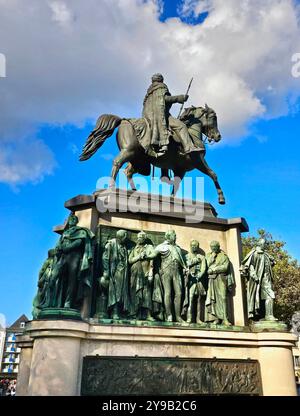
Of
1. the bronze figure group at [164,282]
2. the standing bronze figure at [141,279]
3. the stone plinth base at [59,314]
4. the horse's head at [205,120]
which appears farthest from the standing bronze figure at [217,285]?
the horse's head at [205,120]

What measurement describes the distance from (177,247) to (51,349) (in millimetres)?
3934

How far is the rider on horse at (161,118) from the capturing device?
1248 cm

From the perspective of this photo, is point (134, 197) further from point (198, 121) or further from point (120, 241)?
point (198, 121)

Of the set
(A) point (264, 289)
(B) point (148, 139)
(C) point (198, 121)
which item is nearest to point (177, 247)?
(A) point (264, 289)

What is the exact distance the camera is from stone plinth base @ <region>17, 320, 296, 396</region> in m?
8.51

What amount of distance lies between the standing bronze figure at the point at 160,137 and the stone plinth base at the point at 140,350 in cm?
422

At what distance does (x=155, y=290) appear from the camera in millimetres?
10242

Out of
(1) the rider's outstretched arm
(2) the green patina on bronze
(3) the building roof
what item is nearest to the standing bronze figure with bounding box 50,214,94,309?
(2) the green patina on bronze

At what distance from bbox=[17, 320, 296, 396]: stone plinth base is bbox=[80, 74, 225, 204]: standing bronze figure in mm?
4218

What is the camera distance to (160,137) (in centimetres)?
1249

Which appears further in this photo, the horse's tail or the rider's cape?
the rider's cape

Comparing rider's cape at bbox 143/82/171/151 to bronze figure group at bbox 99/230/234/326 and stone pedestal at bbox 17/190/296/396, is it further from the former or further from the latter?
bronze figure group at bbox 99/230/234/326

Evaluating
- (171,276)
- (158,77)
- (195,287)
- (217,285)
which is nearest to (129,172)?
(158,77)

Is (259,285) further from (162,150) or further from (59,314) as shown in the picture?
(59,314)
